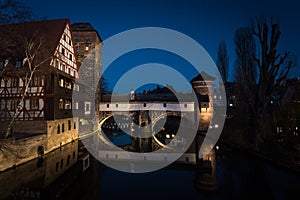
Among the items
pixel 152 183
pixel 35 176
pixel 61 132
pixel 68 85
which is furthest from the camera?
pixel 68 85

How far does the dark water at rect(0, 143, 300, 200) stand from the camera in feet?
24.6

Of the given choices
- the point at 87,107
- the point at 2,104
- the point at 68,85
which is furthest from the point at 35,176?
the point at 87,107

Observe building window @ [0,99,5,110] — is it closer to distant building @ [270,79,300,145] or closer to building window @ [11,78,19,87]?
building window @ [11,78,19,87]

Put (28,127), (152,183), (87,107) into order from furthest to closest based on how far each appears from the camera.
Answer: (87,107) → (28,127) → (152,183)

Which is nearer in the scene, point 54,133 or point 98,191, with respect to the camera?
point 98,191

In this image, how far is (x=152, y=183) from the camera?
8.84m

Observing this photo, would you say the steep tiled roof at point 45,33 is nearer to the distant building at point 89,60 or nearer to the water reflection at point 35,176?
the water reflection at point 35,176

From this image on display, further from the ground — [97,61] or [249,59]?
[97,61]

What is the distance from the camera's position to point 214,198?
23.9 feet

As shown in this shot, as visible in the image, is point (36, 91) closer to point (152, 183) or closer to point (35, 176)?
point (35, 176)

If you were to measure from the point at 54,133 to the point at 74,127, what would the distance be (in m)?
4.41

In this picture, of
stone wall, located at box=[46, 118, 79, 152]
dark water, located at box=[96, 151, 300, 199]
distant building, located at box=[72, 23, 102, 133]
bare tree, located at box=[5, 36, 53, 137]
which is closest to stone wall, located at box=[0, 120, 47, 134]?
stone wall, located at box=[46, 118, 79, 152]

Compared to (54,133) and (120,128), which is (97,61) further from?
(54,133)

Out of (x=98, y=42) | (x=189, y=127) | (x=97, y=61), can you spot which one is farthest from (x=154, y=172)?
(x=98, y=42)
